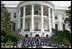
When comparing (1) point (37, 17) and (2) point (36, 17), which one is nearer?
(1) point (37, 17)

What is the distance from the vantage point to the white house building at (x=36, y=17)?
3753 cm

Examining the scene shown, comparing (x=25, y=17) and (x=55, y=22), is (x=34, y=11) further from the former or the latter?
(x=55, y=22)

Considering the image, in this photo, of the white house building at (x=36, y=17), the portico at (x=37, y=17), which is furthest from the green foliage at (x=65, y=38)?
the portico at (x=37, y=17)

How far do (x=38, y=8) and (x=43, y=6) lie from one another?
8.45 ft

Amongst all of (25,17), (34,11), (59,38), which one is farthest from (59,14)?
(59,38)

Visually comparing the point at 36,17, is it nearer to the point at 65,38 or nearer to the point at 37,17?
the point at 37,17

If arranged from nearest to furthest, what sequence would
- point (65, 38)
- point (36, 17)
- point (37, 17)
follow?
point (65, 38) → point (37, 17) → point (36, 17)

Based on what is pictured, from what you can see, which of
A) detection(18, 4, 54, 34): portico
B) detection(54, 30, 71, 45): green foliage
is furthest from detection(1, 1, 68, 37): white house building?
detection(54, 30, 71, 45): green foliage

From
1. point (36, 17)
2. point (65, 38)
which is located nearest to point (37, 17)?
point (36, 17)

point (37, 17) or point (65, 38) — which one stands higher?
point (37, 17)

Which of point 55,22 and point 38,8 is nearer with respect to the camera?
point 38,8

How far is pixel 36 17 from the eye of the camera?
40406 millimetres

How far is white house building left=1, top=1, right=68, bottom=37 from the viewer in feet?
123

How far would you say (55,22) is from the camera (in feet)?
154
